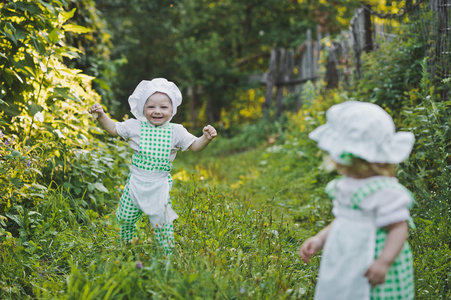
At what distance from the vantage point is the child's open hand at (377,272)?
1839 millimetres

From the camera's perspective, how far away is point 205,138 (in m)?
3.07

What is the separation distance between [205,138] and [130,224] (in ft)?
2.84

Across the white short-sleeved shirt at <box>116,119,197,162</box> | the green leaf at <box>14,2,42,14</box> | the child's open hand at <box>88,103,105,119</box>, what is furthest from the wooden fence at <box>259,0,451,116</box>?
the green leaf at <box>14,2,42,14</box>

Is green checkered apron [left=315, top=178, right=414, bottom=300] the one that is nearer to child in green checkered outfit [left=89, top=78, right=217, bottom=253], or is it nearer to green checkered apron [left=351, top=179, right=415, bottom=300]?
green checkered apron [left=351, top=179, right=415, bottom=300]

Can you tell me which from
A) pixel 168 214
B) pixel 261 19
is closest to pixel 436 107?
pixel 168 214

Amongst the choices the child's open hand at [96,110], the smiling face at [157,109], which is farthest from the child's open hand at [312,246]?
the child's open hand at [96,110]

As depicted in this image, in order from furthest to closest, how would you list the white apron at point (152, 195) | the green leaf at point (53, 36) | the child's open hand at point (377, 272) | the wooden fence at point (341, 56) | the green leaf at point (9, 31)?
the wooden fence at point (341, 56) < the green leaf at point (53, 36) < the green leaf at point (9, 31) < the white apron at point (152, 195) < the child's open hand at point (377, 272)

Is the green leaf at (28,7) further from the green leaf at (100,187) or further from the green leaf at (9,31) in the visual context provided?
the green leaf at (100,187)

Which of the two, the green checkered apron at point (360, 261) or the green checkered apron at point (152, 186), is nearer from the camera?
the green checkered apron at point (360, 261)

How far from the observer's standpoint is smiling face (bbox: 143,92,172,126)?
10.00 ft

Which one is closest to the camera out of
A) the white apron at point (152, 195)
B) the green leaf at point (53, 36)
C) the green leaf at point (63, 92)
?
the white apron at point (152, 195)

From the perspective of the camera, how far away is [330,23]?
582 inches

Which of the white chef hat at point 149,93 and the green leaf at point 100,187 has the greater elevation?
the white chef hat at point 149,93

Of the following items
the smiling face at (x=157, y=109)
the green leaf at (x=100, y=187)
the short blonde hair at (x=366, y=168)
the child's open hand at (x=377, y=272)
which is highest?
the smiling face at (x=157, y=109)
